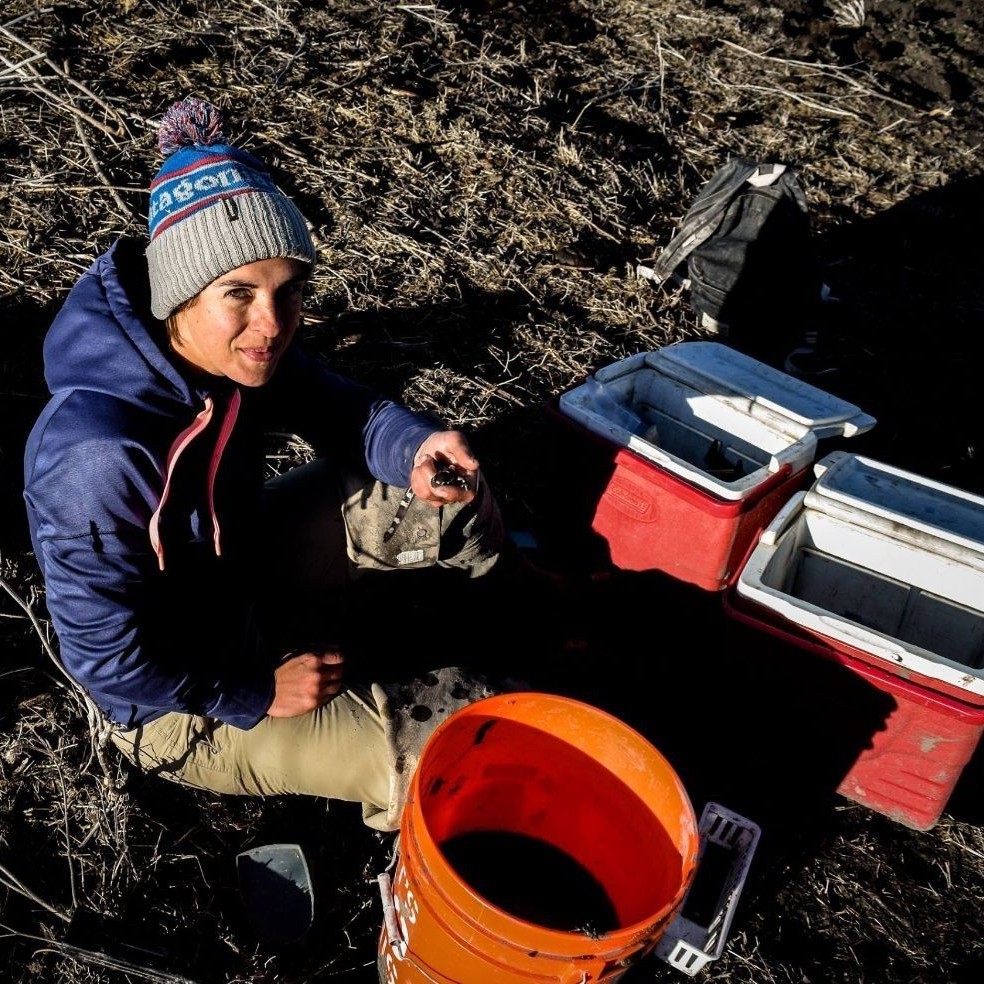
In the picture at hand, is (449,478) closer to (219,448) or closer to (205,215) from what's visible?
(219,448)

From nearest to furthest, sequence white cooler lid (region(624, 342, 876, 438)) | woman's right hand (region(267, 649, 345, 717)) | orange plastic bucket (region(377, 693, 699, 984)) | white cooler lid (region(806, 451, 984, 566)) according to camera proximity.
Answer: orange plastic bucket (region(377, 693, 699, 984)), woman's right hand (region(267, 649, 345, 717)), white cooler lid (region(806, 451, 984, 566)), white cooler lid (region(624, 342, 876, 438))

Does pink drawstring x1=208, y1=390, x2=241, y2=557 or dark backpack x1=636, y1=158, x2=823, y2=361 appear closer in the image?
pink drawstring x1=208, y1=390, x2=241, y2=557

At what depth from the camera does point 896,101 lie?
19.2 feet

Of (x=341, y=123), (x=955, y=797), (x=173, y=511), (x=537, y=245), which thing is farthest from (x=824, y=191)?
(x=173, y=511)

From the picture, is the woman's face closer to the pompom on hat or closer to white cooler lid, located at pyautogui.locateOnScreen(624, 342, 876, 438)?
the pompom on hat

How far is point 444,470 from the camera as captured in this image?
96.3 inches

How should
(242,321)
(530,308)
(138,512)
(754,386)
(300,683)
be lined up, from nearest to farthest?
(138,512), (242,321), (300,683), (754,386), (530,308)

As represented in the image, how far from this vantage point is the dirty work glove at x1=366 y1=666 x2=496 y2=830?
7.22ft

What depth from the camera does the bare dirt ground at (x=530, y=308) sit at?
241cm

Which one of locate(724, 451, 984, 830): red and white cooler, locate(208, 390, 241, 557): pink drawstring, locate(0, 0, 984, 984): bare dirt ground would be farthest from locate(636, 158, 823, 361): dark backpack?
locate(208, 390, 241, 557): pink drawstring

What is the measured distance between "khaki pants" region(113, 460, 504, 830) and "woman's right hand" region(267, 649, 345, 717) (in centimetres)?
7

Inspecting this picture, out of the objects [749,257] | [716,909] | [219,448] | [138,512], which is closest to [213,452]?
[219,448]

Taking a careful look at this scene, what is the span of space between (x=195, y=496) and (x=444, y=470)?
0.65 meters

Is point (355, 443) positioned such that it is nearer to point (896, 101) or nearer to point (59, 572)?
point (59, 572)
